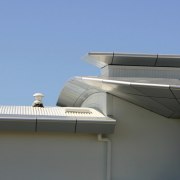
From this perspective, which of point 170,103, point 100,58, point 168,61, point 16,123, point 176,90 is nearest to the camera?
point 176,90

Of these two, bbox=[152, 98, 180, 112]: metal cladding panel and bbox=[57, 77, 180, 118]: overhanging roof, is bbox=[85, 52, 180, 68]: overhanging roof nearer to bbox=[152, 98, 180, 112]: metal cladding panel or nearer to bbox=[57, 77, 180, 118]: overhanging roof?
bbox=[57, 77, 180, 118]: overhanging roof

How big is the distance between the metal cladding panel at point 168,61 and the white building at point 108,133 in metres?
0.03

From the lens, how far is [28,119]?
13578mm

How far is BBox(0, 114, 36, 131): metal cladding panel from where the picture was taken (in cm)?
1355

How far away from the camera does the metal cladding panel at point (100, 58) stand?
14.8 metres

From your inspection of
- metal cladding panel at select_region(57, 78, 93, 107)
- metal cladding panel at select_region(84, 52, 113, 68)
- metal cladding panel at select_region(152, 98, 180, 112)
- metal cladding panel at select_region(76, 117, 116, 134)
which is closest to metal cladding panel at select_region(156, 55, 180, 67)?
metal cladding panel at select_region(84, 52, 113, 68)

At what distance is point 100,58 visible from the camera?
14.9 meters

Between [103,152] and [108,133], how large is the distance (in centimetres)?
69

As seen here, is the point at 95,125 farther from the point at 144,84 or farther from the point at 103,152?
the point at 144,84

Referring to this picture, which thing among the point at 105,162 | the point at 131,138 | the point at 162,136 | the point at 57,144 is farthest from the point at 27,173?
the point at 162,136

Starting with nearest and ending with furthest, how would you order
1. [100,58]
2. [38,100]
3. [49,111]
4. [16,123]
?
1. [16,123]
2. [100,58]
3. [49,111]
4. [38,100]

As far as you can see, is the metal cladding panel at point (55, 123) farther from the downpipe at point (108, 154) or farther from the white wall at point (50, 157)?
the downpipe at point (108, 154)

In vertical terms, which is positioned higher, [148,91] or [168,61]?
[168,61]

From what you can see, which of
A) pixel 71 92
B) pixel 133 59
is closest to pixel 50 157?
pixel 133 59
